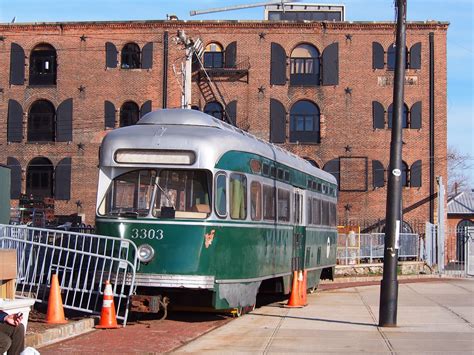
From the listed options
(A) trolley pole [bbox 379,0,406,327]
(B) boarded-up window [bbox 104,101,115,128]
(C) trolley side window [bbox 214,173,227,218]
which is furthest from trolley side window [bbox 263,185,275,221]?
(B) boarded-up window [bbox 104,101,115,128]

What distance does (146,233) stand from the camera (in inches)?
511

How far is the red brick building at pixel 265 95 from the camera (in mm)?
43625

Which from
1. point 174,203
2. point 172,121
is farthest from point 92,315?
point 172,121

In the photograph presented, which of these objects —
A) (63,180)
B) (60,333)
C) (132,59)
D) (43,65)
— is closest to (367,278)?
(60,333)

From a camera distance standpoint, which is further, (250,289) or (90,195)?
(90,195)

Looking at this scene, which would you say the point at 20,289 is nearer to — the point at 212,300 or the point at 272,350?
the point at 212,300

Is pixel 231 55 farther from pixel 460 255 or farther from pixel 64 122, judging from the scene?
pixel 460 255

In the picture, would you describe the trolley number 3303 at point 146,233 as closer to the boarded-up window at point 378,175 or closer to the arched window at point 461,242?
the arched window at point 461,242

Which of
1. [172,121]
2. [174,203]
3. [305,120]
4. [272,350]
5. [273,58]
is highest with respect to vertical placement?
[273,58]

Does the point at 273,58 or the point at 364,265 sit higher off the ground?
the point at 273,58

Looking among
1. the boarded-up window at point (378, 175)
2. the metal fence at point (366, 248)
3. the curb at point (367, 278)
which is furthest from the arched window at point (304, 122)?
the curb at point (367, 278)

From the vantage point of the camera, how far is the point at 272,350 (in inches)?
438

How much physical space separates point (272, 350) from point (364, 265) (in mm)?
19415

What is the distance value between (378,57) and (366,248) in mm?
15070
